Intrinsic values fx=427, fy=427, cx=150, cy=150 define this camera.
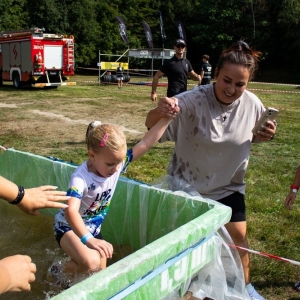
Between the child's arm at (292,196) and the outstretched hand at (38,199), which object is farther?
the child's arm at (292,196)

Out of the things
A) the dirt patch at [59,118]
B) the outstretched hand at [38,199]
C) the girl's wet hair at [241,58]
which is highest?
the girl's wet hair at [241,58]

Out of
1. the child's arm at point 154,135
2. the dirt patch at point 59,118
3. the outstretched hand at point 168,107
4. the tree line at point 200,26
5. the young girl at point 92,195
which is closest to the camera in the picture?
the young girl at point 92,195

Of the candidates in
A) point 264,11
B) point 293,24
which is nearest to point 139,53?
point 293,24

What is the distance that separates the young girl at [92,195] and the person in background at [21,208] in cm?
31

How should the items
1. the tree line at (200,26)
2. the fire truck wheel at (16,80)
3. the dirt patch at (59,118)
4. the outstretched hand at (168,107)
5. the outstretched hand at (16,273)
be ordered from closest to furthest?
the outstretched hand at (16,273), the outstretched hand at (168,107), the dirt patch at (59,118), the fire truck wheel at (16,80), the tree line at (200,26)

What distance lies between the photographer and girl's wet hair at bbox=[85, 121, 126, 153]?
228cm

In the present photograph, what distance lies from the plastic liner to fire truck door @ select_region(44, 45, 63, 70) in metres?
14.2

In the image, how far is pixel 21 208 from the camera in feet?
6.02

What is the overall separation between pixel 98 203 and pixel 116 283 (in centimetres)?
90

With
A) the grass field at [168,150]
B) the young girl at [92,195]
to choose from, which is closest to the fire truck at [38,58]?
the grass field at [168,150]

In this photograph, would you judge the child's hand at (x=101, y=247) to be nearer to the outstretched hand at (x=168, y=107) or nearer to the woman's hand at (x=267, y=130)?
the outstretched hand at (x=168, y=107)

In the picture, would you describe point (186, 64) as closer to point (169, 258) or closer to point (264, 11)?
point (169, 258)

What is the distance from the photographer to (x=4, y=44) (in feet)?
61.6

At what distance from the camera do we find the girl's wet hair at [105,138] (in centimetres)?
228
